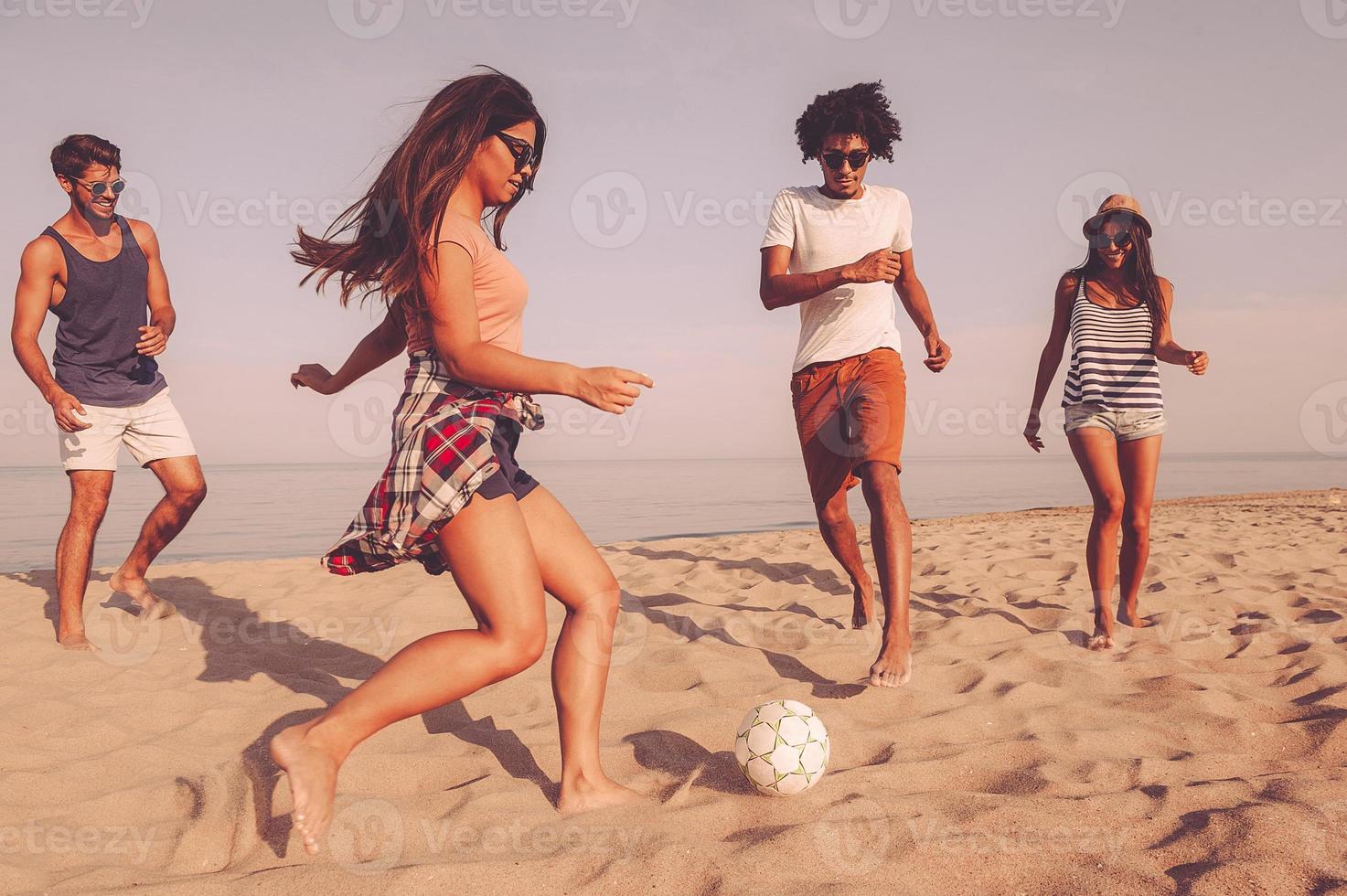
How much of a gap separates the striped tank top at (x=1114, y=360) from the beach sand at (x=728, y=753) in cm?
112

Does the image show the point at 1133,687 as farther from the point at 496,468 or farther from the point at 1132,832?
the point at 496,468

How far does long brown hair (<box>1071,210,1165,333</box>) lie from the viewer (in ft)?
13.9

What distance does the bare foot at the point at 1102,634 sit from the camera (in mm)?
3844

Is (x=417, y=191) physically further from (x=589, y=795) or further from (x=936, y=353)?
(x=936, y=353)

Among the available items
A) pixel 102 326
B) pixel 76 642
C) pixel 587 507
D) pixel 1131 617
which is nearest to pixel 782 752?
pixel 1131 617

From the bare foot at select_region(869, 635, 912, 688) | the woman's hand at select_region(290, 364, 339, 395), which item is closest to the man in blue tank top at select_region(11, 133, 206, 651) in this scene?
the woman's hand at select_region(290, 364, 339, 395)

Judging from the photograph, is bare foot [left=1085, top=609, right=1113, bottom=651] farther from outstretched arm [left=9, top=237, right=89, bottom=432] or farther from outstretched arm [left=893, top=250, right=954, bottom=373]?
outstretched arm [left=9, top=237, right=89, bottom=432]

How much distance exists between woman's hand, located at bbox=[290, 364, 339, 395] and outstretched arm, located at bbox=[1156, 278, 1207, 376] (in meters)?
3.70

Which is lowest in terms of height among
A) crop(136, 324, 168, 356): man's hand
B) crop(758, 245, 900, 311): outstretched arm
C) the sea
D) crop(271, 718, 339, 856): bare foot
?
the sea

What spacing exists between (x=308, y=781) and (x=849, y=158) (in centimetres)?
317

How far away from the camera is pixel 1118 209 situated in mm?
4230

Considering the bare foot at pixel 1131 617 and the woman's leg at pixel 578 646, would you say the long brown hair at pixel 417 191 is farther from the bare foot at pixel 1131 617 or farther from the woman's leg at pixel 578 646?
the bare foot at pixel 1131 617

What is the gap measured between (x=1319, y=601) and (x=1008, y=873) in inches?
149

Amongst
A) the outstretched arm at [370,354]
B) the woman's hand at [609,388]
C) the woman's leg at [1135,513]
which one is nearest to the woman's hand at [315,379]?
the outstretched arm at [370,354]
